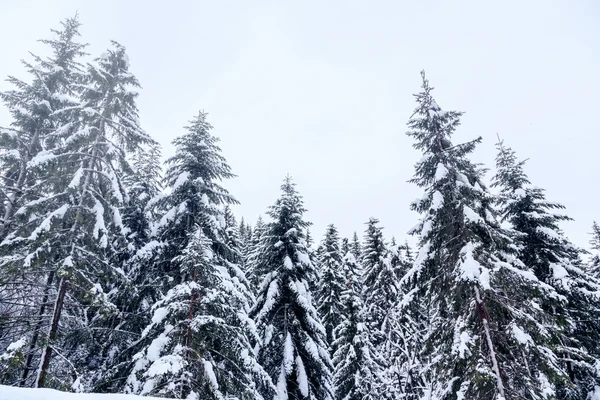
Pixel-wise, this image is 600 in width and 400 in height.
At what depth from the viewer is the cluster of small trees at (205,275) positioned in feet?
34.3

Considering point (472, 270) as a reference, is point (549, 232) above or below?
above

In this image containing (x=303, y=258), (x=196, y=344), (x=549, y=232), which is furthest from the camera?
(x=303, y=258)

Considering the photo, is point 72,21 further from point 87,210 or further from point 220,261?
point 220,261

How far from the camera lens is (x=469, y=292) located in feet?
39.0

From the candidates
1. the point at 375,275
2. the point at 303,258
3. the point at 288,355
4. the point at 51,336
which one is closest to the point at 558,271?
the point at 375,275

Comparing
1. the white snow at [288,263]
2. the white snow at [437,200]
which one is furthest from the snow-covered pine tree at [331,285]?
the white snow at [437,200]

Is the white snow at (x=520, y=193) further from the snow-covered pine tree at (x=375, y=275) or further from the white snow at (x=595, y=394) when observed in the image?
the white snow at (x=595, y=394)

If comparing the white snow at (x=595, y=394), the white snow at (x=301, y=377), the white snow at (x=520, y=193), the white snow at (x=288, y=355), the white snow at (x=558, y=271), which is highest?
the white snow at (x=520, y=193)

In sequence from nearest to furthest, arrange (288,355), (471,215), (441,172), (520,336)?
1. (520,336)
2. (471,215)
3. (441,172)
4. (288,355)

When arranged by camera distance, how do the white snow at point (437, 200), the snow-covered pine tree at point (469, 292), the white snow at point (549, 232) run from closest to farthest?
the snow-covered pine tree at point (469, 292)
the white snow at point (437, 200)
the white snow at point (549, 232)

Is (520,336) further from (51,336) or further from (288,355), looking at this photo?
(51,336)

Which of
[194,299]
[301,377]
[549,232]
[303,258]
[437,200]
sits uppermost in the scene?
[549,232]

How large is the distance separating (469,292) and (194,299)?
945cm

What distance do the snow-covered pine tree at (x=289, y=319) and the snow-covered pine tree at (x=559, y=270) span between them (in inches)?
398
